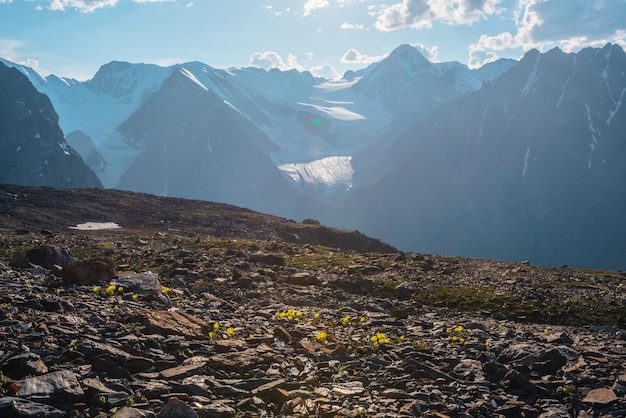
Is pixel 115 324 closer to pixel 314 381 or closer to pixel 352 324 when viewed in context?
pixel 314 381

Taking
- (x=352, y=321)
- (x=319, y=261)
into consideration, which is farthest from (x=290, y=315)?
(x=319, y=261)

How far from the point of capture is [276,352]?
49.4 ft

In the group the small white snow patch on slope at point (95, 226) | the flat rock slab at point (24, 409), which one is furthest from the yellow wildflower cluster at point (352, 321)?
the small white snow patch on slope at point (95, 226)

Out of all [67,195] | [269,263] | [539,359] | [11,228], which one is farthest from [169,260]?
[67,195]

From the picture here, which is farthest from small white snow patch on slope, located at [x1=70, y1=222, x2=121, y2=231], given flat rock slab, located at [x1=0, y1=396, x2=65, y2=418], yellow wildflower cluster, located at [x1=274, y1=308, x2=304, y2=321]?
flat rock slab, located at [x1=0, y1=396, x2=65, y2=418]

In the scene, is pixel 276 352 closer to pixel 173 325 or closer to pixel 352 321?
pixel 173 325

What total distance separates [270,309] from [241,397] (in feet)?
39.7

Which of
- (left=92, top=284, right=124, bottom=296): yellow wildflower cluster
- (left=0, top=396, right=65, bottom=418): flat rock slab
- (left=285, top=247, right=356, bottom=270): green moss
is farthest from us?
(left=285, top=247, right=356, bottom=270): green moss

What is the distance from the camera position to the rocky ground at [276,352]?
10.9 metres

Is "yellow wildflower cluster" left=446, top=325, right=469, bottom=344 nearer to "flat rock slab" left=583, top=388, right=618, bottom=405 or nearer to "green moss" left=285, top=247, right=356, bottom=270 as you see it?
"flat rock slab" left=583, top=388, right=618, bottom=405

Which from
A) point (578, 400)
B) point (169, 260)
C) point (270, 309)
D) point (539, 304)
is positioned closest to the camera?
point (578, 400)

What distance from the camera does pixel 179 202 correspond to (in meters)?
122

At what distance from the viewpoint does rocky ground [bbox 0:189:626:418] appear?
10.9 meters

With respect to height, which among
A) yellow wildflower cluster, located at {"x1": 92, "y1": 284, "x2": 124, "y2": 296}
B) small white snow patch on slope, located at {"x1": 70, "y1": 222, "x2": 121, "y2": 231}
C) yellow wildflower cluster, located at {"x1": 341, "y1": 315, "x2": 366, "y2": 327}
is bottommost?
small white snow patch on slope, located at {"x1": 70, "y1": 222, "x2": 121, "y2": 231}
